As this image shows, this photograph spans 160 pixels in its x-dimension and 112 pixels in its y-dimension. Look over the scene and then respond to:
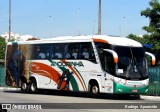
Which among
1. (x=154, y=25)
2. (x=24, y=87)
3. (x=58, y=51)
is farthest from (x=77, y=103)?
(x=154, y=25)

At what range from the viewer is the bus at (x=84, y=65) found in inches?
878

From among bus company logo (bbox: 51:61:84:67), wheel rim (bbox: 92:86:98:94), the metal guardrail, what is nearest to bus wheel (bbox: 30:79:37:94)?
bus company logo (bbox: 51:61:84:67)

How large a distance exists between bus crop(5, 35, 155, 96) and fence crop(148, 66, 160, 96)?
687 millimetres

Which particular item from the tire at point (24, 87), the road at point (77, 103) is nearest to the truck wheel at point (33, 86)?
the tire at point (24, 87)

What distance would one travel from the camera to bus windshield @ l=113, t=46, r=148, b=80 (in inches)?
874

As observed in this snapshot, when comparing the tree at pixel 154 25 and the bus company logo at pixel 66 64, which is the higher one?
the tree at pixel 154 25

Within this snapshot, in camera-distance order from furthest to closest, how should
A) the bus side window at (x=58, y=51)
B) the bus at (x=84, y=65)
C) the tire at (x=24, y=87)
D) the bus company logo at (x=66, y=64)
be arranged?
the tire at (x=24, y=87) → the bus side window at (x=58, y=51) → the bus company logo at (x=66, y=64) → the bus at (x=84, y=65)

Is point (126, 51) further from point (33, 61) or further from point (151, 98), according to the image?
point (33, 61)

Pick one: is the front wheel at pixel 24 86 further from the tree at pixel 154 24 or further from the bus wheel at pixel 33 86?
the tree at pixel 154 24

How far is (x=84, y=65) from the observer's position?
23.8 m

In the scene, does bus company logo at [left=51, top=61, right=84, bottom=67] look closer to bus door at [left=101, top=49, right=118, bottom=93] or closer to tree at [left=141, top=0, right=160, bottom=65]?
bus door at [left=101, top=49, right=118, bottom=93]

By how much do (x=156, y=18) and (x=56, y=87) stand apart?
1238 cm

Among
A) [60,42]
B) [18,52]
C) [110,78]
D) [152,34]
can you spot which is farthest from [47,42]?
[152,34]

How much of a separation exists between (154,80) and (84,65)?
4.21 meters
